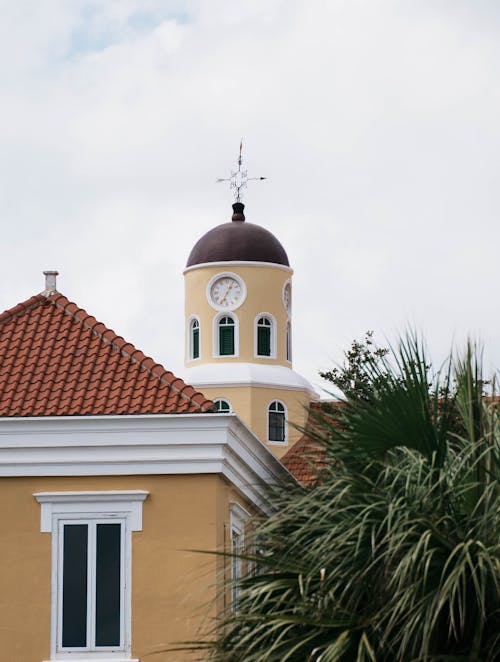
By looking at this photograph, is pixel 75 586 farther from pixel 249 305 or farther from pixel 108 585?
pixel 249 305

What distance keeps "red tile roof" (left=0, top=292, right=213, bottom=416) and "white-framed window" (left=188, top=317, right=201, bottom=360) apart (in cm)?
3419

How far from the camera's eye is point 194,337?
2347 inches

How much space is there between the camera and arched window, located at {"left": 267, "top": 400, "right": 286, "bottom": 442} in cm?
5689

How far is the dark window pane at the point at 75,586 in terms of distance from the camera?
21.6m

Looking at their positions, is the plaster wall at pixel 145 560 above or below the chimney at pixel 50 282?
below

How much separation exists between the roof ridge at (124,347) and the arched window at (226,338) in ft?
110

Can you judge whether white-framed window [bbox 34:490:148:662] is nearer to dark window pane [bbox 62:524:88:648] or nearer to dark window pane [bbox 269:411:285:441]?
dark window pane [bbox 62:524:88:648]

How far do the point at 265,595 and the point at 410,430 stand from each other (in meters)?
1.94

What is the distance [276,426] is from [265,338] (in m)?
3.43

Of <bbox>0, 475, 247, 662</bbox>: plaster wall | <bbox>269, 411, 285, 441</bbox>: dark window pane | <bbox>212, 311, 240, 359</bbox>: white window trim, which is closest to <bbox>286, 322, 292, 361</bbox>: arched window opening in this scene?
<bbox>212, 311, 240, 359</bbox>: white window trim

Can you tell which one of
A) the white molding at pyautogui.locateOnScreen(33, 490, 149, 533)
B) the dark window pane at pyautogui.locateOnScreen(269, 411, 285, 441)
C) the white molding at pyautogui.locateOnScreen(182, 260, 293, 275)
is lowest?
the white molding at pyautogui.locateOnScreen(33, 490, 149, 533)

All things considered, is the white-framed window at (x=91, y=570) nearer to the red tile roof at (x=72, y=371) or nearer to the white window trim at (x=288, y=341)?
the red tile roof at (x=72, y=371)

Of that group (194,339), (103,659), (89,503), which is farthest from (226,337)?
(103,659)

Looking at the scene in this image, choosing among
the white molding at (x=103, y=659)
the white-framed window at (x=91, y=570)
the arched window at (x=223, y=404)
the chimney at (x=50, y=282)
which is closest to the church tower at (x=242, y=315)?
the arched window at (x=223, y=404)
